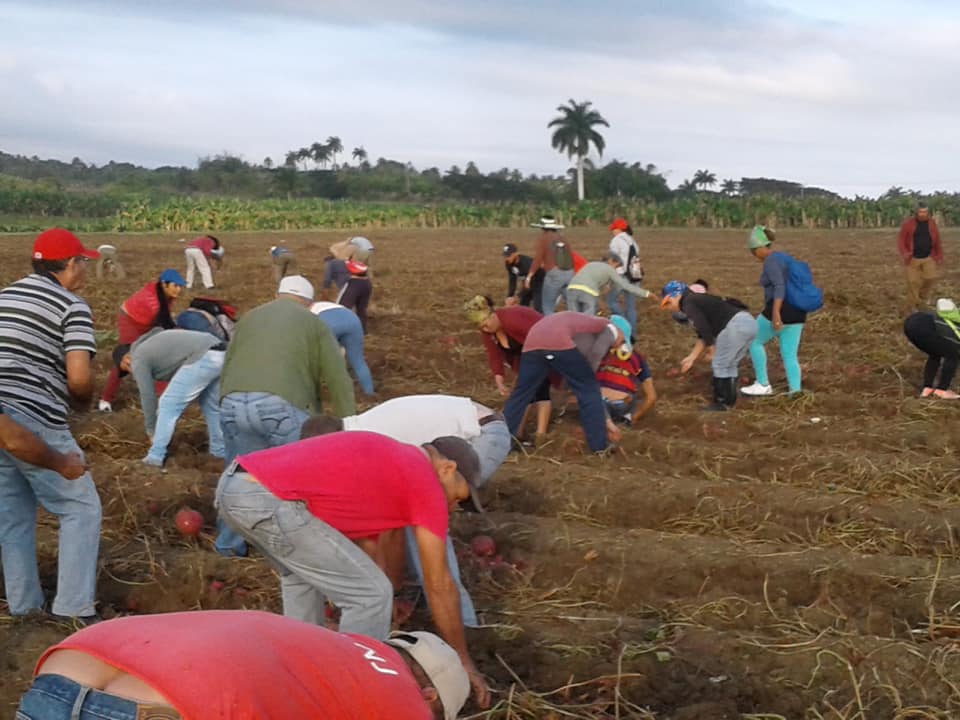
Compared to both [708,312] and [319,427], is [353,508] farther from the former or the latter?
[708,312]

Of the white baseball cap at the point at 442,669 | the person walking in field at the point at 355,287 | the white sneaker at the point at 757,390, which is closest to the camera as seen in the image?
the white baseball cap at the point at 442,669

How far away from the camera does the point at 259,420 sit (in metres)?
4.96

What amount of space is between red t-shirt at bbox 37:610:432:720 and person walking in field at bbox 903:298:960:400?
24.0 ft

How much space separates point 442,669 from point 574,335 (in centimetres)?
502

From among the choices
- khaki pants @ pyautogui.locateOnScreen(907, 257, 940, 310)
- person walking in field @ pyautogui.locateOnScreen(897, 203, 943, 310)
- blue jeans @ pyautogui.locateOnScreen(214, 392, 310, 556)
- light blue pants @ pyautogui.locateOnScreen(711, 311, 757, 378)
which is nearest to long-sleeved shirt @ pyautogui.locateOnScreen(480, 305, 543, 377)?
light blue pants @ pyautogui.locateOnScreen(711, 311, 757, 378)

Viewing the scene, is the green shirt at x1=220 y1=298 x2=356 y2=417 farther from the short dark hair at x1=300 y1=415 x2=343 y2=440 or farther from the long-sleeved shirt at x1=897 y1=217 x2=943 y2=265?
the long-sleeved shirt at x1=897 y1=217 x2=943 y2=265

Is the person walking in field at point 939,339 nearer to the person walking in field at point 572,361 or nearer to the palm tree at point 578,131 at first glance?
the person walking in field at point 572,361

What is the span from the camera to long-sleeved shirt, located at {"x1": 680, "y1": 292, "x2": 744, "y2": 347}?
848 centimetres

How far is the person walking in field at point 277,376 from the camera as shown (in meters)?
4.96

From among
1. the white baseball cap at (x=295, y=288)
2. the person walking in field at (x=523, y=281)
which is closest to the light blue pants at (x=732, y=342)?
the person walking in field at (x=523, y=281)

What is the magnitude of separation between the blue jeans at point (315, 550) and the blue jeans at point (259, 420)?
5.11ft

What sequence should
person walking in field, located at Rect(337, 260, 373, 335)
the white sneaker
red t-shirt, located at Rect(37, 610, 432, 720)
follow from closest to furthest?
red t-shirt, located at Rect(37, 610, 432, 720) < the white sneaker < person walking in field, located at Rect(337, 260, 373, 335)

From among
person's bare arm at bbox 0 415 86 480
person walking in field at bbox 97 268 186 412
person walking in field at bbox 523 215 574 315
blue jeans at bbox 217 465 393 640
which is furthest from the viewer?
person walking in field at bbox 523 215 574 315

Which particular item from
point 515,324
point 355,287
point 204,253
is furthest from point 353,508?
point 204,253
